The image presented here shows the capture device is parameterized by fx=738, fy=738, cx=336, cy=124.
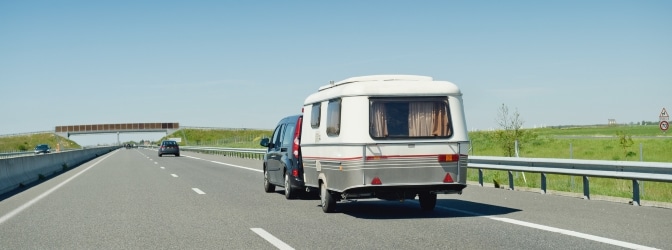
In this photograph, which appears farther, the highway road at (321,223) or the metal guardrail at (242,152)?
the metal guardrail at (242,152)

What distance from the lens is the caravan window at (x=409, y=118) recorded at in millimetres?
10609

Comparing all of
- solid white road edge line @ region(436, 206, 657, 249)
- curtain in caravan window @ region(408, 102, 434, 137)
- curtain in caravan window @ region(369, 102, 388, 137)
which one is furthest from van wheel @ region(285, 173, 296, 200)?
solid white road edge line @ region(436, 206, 657, 249)

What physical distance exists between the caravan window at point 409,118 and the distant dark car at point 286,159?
10.3ft

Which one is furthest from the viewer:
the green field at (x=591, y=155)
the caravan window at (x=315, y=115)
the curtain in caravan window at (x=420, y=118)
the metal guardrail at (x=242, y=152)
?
the metal guardrail at (x=242, y=152)

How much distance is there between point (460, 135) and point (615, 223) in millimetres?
2438

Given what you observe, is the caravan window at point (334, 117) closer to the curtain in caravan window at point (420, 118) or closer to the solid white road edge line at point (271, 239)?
the curtain in caravan window at point (420, 118)

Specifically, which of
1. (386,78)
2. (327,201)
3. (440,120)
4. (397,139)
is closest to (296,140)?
(327,201)

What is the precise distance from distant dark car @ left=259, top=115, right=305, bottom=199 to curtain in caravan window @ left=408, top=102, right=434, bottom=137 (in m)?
3.27

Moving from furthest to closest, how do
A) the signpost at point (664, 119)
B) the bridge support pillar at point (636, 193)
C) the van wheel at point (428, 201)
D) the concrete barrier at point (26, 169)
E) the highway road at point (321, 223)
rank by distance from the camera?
the signpost at point (664, 119) → the concrete barrier at point (26, 169) → the bridge support pillar at point (636, 193) → the van wheel at point (428, 201) → the highway road at point (321, 223)

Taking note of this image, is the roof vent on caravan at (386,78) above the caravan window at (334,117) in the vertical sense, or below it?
above

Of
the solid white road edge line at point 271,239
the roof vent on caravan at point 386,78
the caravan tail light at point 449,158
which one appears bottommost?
the solid white road edge line at point 271,239

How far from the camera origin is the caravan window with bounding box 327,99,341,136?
10.9 m

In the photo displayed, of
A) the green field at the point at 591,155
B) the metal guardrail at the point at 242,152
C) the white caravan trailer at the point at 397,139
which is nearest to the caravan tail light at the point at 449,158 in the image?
the white caravan trailer at the point at 397,139

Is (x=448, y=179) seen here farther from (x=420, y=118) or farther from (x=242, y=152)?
(x=242, y=152)
